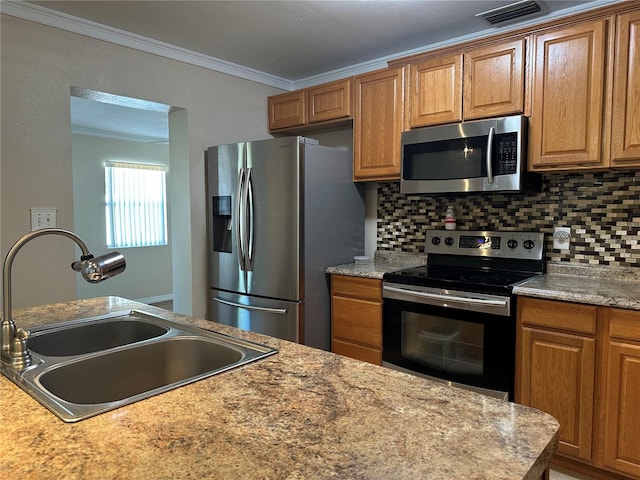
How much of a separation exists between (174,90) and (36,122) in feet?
A: 2.98

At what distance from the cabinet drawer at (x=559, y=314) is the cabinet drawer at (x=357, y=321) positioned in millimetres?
845

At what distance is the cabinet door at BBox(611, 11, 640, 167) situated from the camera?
198 centimetres

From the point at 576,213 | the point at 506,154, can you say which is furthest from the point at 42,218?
the point at 576,213

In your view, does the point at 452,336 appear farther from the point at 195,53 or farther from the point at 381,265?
the point at 195,53

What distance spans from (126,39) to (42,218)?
1221 mm

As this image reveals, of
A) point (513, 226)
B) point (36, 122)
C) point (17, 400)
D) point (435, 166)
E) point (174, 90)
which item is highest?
point (174, 90)

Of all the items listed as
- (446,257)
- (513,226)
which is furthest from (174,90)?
(513,226)

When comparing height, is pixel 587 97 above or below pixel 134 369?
above

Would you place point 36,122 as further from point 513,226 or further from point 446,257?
point 513,226

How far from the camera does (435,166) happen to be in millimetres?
2582

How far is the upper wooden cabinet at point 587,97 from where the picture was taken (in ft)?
6.57

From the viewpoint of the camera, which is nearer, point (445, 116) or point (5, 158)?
point (5, 158)

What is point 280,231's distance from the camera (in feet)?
9.22

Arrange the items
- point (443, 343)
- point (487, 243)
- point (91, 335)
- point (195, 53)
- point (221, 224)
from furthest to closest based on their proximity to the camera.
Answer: point (221, 224), point (195, 53), point (487, 243), point (443, 343), point (91, 335)
